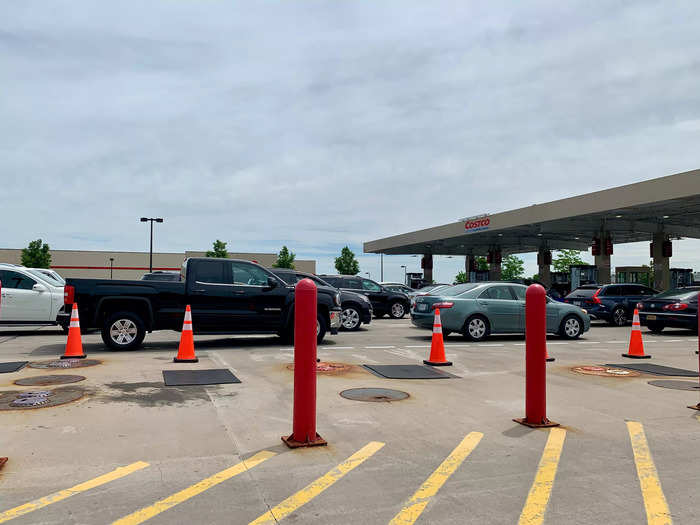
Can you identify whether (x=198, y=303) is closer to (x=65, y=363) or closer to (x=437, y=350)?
(x=65, y=363)

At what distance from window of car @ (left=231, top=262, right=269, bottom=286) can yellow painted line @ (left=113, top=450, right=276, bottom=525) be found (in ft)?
27.2

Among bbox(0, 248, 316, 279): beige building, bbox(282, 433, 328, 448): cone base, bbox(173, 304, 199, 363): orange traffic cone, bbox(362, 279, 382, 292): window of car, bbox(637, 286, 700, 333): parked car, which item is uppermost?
bbox(0, 248, 316, 279): beige building

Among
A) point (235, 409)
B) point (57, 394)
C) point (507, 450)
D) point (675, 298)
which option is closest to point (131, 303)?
point (57, 394)

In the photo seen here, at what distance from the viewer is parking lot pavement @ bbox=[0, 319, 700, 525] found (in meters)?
3.78

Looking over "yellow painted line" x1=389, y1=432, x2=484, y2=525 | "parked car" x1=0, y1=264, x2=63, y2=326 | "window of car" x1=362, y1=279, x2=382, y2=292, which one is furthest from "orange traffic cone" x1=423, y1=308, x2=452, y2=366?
"window of car" x1=362, y1=279, x2=382, y2=292

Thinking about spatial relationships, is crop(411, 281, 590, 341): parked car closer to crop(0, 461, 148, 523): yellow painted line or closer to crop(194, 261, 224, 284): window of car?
crop(194, 261, 224, 284): window of car

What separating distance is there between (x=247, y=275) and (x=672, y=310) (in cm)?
1277

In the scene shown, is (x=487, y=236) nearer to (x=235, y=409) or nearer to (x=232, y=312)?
(x=232, y=312)

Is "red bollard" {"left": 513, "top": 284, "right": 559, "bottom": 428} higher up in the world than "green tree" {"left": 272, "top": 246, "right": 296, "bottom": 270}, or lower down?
lower down

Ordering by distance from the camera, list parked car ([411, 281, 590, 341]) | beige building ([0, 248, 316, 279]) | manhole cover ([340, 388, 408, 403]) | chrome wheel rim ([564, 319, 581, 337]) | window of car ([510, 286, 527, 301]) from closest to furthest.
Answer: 1. manhole cover ([340, 388, 408, 403])
2. parked car ([411, 281, 590, 341])
3. window of car ([510, 286, 527, 301])
4. chrome wheel rim ([564, 319, 581, 337])
5. beige building ([0, 248, 316, 279])

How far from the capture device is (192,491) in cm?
402

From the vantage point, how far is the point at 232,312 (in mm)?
12617

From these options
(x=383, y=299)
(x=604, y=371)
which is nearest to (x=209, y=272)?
(x=604, y=371)

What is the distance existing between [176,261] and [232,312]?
8227cm
